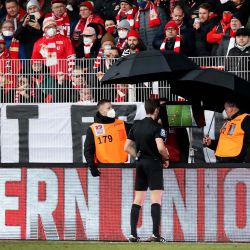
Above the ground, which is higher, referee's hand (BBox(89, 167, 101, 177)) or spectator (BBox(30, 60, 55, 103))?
spectator (BBox(30, 60, 55, 103))

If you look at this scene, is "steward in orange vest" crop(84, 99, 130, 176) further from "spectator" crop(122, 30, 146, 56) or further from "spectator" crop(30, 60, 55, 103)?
"spectator" crop(122, 30, 146, 56)

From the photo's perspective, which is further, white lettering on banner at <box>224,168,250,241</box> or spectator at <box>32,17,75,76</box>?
spectator at <box>32,17,75,76</box>

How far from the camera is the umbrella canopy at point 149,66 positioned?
1566 centimetres

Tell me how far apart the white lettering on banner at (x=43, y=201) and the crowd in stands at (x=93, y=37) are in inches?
130

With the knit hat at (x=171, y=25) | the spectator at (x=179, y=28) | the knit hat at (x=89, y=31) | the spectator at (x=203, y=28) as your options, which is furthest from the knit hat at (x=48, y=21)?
the spectator at (x=203, y=28)

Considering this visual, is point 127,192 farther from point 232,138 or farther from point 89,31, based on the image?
point 89,31

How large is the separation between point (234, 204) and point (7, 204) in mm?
3053

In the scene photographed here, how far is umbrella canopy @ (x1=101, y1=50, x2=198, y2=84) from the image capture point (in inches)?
616

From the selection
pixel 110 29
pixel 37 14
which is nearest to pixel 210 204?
pixel 110 29

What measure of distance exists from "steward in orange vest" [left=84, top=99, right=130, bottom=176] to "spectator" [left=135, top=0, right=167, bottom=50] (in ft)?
15.4

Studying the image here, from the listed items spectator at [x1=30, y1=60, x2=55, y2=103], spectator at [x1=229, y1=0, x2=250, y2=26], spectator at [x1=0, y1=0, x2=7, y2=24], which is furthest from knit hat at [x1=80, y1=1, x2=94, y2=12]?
spectator at [x1=30, y1=60, x2=55, y2=103]

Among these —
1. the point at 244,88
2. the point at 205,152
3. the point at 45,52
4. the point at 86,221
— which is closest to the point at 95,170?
the point at 86,221

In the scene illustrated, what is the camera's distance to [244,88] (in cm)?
1529

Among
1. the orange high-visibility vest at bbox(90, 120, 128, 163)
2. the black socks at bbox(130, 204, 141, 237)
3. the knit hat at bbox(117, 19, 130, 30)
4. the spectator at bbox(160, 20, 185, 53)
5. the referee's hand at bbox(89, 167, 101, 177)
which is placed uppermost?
the knit hat at bbox(117, 19, 130, 30)
